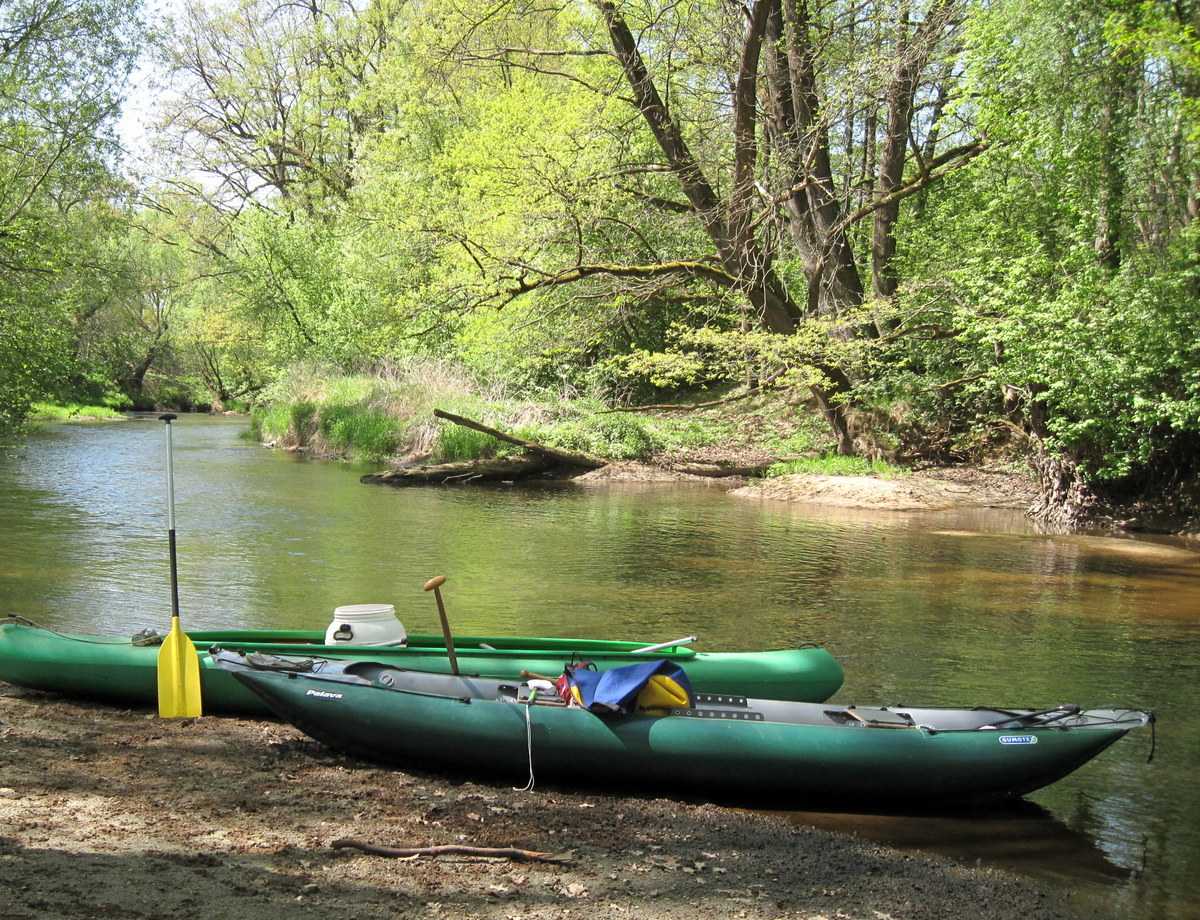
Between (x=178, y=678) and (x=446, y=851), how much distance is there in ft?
8.27

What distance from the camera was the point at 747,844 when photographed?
445 cm

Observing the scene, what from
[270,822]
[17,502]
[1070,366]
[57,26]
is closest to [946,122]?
[1070,366]

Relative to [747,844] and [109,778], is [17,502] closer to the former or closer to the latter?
[109,778]

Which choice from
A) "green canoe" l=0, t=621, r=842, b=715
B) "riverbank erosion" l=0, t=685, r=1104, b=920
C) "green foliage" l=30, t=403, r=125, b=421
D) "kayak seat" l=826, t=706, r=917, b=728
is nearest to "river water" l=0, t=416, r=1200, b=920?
"kayak seat" l=826, t=706, r=917, b=728

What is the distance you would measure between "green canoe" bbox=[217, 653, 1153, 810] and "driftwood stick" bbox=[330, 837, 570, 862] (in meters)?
0.93

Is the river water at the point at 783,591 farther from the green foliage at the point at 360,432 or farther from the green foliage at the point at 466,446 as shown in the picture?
the green foliage at the point at 360,432

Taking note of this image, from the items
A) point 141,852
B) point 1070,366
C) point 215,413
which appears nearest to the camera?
point 141,852

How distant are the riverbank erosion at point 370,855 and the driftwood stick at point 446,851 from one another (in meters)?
0.03

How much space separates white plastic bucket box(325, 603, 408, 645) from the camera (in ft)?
20.4

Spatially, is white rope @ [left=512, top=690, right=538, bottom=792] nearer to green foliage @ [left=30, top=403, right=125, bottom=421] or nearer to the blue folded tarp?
the blue folded tarp

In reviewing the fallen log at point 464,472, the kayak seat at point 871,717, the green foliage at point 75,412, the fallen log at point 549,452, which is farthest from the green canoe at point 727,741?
the green foliage at point 75,412

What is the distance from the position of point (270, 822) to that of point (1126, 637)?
22.8 feet

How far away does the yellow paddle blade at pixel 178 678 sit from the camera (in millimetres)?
5762

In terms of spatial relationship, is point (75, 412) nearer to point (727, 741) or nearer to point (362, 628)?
point (362, 628)
